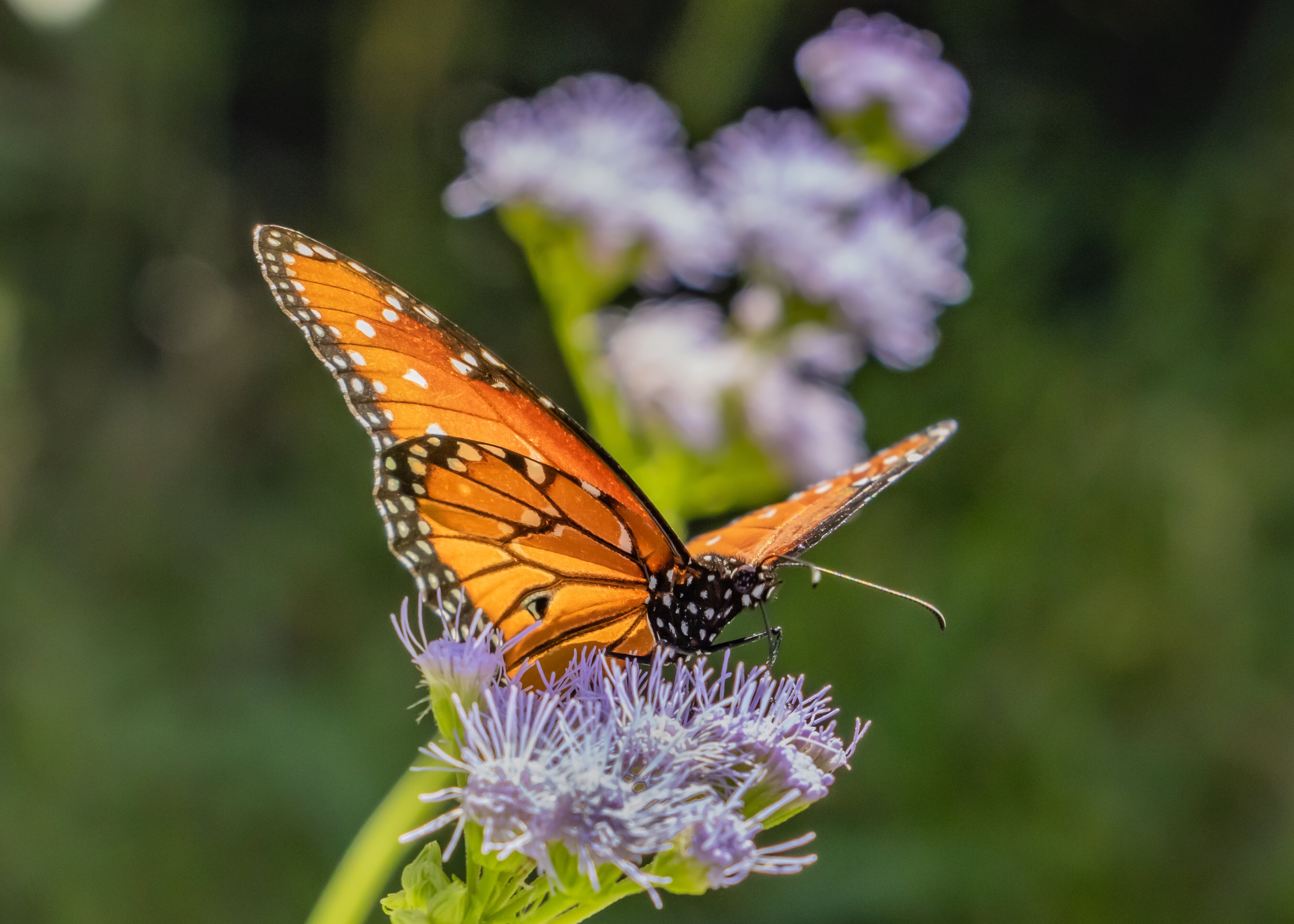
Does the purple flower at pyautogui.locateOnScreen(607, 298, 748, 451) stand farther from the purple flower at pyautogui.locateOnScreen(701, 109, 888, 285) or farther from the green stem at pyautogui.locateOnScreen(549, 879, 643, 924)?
the green stem at pyautogui.locateOnScreen(549, 879, 643, 924)

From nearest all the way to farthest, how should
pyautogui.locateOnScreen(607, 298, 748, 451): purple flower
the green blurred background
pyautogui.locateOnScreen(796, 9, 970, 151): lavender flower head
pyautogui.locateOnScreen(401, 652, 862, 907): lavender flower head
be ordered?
pyautogui.locateOnScreen(401, 652, 862, 907): lavender flower head < pyautogui.locateOnScreen(607, 298, 748, 451): purple flower < pyautogui.locateOnScreen(796, 9, 970, 151): lavender flower head < the green blurred background

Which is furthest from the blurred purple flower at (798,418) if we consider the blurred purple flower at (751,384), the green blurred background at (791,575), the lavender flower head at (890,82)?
the green blurred background at (791,575)

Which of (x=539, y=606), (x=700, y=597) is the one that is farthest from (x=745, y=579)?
(x=539, y=606)

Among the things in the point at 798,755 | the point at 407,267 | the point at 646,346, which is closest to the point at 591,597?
the point at 798,755

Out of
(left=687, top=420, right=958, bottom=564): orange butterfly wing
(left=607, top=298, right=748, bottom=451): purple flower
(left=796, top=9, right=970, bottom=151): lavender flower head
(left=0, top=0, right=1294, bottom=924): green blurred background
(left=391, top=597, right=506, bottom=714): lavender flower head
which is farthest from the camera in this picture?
(left=0, top=0, right=1294, bottom=924): green blurred background

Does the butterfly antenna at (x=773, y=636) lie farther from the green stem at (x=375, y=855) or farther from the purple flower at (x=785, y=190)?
the purple flower at (x=785, y=190)

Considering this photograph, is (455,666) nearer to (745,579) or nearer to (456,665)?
(456,665)

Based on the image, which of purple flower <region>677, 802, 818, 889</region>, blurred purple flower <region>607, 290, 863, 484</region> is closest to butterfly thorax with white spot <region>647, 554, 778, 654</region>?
purple flower <region>677, 802, 818, 889</region>
